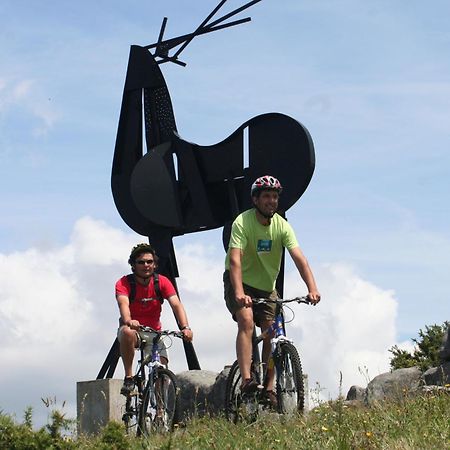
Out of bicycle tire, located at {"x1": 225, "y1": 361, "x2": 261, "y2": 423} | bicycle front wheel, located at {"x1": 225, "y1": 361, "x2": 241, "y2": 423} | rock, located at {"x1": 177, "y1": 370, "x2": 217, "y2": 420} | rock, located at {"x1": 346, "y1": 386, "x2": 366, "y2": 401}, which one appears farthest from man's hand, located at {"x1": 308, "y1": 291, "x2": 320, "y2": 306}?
rock, located at {"x1": 177, "y1": 370, "x2": 217, "y2": 420}

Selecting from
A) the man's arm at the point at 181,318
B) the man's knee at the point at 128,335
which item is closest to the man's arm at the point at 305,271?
the man's arm at the point at 181,318

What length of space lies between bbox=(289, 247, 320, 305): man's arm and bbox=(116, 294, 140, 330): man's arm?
150 centimetres

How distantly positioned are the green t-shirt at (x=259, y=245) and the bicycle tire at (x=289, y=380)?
599mm

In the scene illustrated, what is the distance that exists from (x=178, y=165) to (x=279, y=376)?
723cm

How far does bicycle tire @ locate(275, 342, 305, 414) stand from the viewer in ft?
27.6

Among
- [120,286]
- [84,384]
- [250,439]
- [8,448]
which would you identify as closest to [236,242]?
[120,286]

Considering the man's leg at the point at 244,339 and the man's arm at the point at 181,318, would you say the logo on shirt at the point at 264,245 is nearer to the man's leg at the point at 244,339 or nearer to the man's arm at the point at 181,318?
the man's leg at the point at 244,339

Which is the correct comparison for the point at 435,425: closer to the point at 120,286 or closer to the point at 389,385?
the point at 120,286

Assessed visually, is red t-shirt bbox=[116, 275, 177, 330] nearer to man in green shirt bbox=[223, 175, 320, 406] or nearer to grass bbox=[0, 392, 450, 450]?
man in green shirt bbox=[223, 175, 320, 406]

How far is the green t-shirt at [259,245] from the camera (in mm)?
8602

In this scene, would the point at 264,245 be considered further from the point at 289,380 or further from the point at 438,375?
the point at 438,375

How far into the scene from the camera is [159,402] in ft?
29.1

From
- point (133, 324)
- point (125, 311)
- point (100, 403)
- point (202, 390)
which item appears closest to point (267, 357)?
point (133, 324)

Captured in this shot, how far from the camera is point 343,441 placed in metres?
6.27
